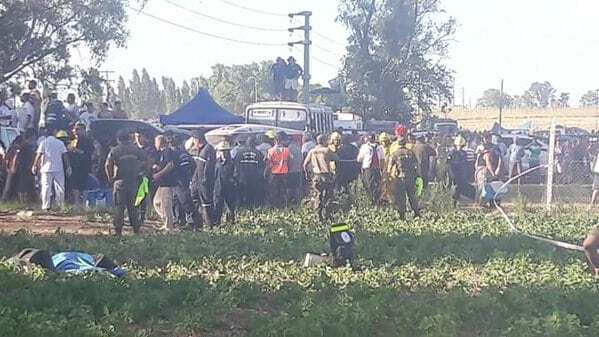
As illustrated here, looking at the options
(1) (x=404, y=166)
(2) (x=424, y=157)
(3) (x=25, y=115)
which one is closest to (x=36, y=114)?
(3) (x=25, y=115)

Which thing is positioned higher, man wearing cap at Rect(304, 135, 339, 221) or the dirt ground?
man wearing cap at Rect(304, 135, 339, 221)

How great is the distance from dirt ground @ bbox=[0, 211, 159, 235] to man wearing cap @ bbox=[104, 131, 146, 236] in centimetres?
70

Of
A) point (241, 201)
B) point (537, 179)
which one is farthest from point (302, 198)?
point (537, 179)

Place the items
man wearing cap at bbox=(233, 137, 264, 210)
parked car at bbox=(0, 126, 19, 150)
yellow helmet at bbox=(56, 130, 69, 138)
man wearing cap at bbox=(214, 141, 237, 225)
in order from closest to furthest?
1. man wearing cap at bbox=(214, 141, 237, 225)
2. yellow helmet at bbox=(56, 130, 69, 138)
3. man wearing cap at bbox=(233, 137, 264, 210)
4. parked car at bbox=(0, 126, 19, 150)

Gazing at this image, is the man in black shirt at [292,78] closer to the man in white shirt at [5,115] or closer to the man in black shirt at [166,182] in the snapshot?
the man in white shirt at [5,115]

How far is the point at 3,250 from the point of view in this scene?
469 inches

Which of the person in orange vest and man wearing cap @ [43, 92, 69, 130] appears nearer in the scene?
the person in orange vest

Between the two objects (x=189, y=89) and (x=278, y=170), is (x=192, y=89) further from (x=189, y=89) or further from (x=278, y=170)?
(x=278, y=170)

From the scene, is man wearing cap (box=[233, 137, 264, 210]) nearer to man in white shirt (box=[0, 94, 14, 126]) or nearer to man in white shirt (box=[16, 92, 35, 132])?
man in white shirt (box=[16, 92, 35, 132])

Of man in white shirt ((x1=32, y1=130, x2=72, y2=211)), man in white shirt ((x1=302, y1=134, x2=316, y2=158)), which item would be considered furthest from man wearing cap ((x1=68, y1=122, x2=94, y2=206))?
man in white shirt ((x1=302, y1=134, x2=316, y2=158))

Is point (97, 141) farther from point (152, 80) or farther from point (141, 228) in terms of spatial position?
point (152, 80)

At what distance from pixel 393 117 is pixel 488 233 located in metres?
34.4

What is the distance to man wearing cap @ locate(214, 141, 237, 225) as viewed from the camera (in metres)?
16.0

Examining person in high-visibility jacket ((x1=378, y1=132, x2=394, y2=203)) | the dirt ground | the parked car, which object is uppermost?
the parked car
